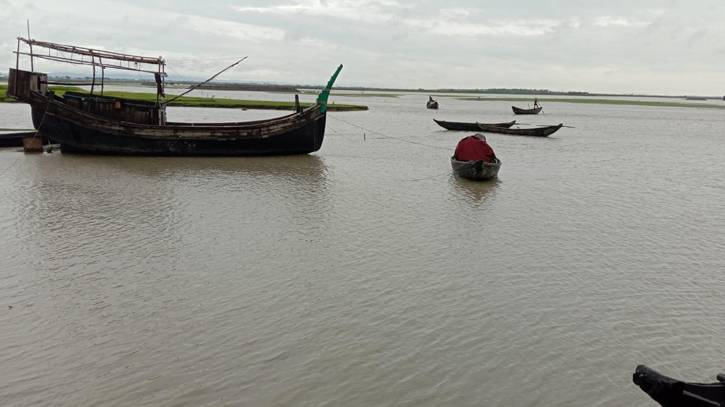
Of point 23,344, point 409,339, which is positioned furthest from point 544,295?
point 23,344

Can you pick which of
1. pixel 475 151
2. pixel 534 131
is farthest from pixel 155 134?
pixel 534 131

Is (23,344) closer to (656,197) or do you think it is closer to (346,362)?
(346,362)

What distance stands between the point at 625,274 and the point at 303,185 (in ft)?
36.1

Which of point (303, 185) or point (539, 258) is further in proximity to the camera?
point (303, 185)

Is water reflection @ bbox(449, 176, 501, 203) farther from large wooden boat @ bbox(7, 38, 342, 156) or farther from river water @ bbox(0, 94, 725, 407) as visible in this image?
large wooden boat @ bbox(7, 38, 342, 156)

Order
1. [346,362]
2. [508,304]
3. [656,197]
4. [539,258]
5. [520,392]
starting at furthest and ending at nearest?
[656,197]
[539,258]
[508,304]
[346,362]
[520,392]

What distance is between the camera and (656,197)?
1820 centimetres

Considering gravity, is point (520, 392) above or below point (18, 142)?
below

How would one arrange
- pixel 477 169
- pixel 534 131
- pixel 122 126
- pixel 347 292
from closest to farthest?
1. pixel 347 292
2. pixel 477 169
3. pixel 122 126
4. pixel 534 131

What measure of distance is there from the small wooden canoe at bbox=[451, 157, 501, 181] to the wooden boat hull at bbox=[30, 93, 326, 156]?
7895 mm

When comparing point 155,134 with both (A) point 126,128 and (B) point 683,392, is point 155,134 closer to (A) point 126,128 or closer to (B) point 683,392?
(A) point 126,128

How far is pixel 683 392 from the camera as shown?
4.43 meters

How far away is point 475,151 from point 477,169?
113cm

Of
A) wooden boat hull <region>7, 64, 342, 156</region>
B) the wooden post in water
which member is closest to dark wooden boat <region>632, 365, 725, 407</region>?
wooden boat hull <region>7, 64, 342, 156</region>
